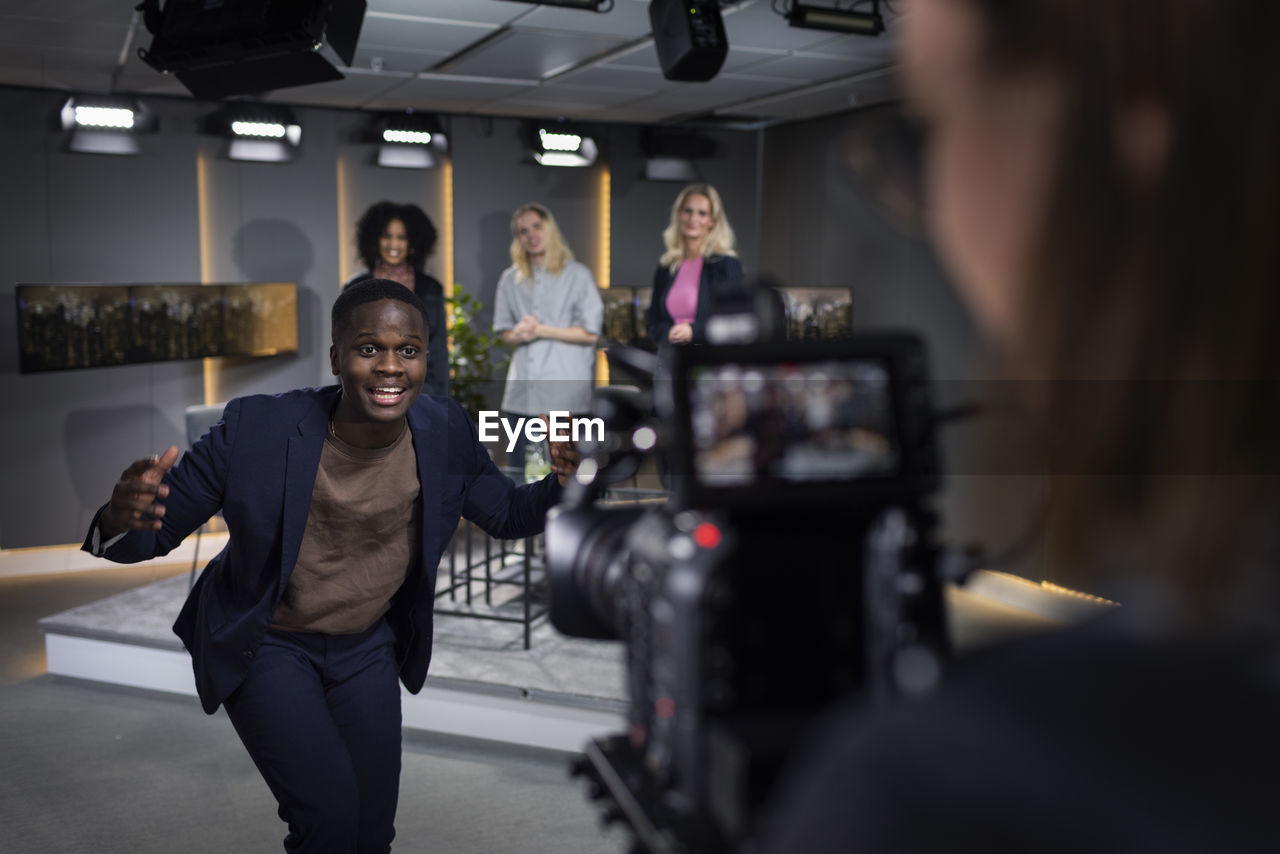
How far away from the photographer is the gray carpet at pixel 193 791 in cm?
302

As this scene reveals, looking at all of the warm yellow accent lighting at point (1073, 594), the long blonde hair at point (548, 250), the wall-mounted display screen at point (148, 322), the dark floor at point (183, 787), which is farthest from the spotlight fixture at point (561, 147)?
the dark floor at point (183, 787)

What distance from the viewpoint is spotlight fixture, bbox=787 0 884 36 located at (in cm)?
400

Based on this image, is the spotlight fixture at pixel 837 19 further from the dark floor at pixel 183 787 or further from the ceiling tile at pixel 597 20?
the dark floor at pixel 183 787

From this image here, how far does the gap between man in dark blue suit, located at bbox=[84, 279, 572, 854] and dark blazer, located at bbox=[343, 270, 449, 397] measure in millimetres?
3144

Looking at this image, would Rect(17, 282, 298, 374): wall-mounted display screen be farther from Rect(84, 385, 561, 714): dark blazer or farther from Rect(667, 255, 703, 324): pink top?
Rect(84, 385, 561, 714): dark blazer

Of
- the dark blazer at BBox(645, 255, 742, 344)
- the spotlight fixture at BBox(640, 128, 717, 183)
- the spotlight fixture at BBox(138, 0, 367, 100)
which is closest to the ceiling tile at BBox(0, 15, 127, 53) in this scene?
the spotlight fixture at BBox(138, 0, 367, 100)

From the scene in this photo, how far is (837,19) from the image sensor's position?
13.4 feet

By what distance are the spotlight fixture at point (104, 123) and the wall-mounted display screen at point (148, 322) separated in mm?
889

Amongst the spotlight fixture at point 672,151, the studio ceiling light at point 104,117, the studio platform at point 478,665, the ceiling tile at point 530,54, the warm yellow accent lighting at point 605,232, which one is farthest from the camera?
the warm yellow accent lighting at point 605,232

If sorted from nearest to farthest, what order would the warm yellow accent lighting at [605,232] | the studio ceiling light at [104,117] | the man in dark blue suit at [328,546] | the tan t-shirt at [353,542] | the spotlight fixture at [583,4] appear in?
the man in dark blue suit at [328,546]
the tan t-shirt at [353,542]
the spotlight fixture at [583,4]
the studio ceiling light at [104,117]
the warm yellow accent lighting at [605,232]

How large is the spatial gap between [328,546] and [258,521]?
0.50ft

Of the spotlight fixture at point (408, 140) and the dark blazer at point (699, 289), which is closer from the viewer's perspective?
the dark blazer at point (699, 289)

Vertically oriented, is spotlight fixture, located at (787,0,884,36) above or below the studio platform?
above

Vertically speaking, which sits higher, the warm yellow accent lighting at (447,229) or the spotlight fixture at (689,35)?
the spotlight fixture at (689,35)
